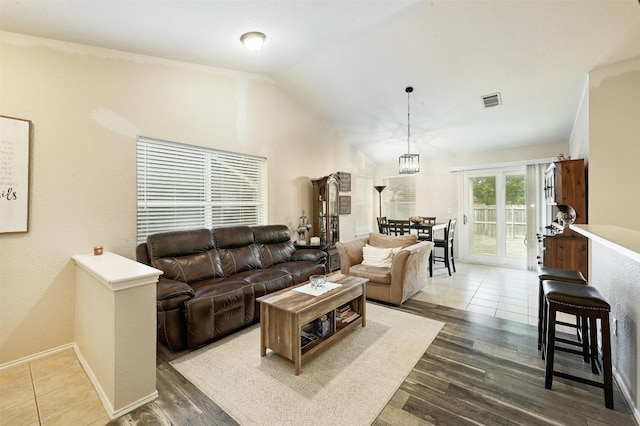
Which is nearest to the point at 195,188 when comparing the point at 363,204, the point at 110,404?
the point at 110,404

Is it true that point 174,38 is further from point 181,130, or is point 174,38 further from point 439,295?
point 439,295

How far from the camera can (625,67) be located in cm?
293

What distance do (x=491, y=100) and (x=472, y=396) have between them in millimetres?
3860

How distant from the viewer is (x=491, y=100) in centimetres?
402

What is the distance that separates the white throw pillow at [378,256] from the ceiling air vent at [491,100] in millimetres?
2513

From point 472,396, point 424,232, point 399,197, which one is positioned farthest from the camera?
point 399,197

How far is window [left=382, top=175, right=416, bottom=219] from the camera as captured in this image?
689 centimetres

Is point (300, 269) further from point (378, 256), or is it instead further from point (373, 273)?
point (378, 256)

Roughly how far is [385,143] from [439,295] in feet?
11.3

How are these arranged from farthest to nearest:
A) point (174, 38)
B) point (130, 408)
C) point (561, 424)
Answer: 1. point (174, 38)
2. point (130, 408)
3. point (561, 424)

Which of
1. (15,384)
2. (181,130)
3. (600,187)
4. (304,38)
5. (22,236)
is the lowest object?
(15,384)

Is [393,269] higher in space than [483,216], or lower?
lower

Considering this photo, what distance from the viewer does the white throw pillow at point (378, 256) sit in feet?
12.6

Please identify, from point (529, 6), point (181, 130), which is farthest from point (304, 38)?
point (529, 6)
